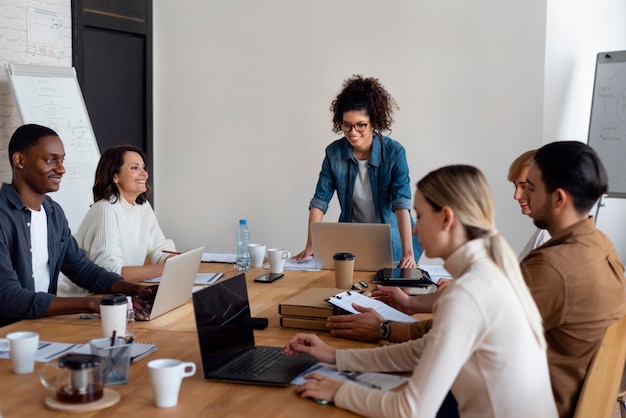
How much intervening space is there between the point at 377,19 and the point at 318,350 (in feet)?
12.9

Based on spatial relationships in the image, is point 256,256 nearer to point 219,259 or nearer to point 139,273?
point 219,259

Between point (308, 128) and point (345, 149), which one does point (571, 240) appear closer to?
point (345, 149)

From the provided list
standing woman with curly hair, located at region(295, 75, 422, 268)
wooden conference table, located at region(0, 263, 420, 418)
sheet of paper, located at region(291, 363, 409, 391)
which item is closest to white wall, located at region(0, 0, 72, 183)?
standing woman with curly hair, located at region(295, 75, 422, 268)

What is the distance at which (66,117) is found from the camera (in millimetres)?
4883

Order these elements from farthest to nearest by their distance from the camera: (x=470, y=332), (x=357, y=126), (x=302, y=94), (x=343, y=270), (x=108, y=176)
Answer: (x=302, y=94) < (x=357, y=126) < (x=108, y=176) < (x=343, y=270) < (x=470, y=332)

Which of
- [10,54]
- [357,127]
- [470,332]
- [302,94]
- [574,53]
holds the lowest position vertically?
[470,332]

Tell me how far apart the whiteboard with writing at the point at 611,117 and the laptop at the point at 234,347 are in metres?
3.47

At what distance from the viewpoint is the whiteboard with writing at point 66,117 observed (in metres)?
4.68

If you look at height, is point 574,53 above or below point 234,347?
above

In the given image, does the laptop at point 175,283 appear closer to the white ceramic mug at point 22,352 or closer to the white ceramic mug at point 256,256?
the white ceramic mug at point 22,352

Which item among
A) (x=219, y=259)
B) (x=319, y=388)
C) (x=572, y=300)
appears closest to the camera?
(x=319, y=388)

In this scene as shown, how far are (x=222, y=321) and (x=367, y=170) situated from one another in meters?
2.07

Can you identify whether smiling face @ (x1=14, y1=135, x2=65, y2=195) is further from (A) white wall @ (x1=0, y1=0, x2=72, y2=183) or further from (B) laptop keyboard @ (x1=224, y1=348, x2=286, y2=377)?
(A) white wall @ (x1=0, y1=0, x2=72, y2=183)

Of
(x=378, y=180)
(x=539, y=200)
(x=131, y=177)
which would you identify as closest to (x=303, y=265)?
(x=378, y=180)
